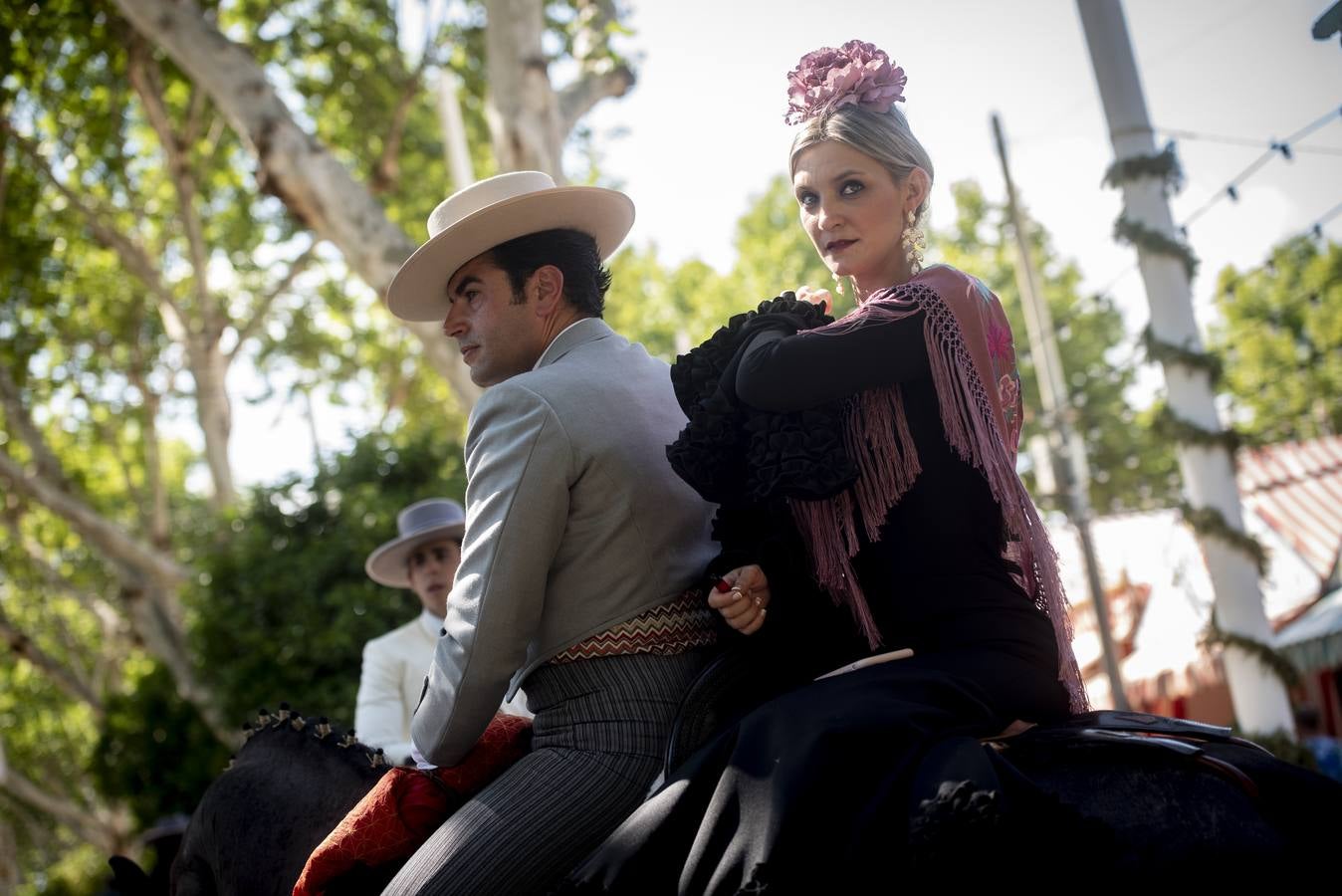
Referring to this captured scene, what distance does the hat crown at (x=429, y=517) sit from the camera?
6598 millimetres

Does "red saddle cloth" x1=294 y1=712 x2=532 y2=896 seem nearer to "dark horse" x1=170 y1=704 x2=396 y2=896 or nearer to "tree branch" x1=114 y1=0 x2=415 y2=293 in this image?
"dark horse" x1=170 y1=704 x2=396 y2=896

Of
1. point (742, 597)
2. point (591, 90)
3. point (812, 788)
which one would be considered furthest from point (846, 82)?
point (591, 90)

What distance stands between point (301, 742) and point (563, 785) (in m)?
1.14

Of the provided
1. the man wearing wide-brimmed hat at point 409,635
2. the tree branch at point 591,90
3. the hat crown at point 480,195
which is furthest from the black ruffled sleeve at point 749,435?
the tree branch at point 591,90

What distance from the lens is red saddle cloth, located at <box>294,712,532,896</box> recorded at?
109 inches

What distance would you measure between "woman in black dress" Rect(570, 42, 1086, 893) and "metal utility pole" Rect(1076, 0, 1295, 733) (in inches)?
263

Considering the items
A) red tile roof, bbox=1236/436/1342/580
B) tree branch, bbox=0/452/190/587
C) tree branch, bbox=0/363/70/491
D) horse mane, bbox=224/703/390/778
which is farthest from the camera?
tree branch, bbox=0/363/70/491

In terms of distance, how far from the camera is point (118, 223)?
20.4 meters

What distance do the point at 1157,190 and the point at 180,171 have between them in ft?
40.2

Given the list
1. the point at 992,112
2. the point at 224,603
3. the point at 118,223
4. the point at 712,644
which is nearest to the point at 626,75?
the point at 224,603

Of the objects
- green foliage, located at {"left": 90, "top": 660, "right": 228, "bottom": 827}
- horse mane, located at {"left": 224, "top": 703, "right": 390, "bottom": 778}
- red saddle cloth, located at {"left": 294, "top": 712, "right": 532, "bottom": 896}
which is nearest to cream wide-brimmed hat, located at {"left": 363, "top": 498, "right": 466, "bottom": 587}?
horse mane, located at {"left": 224, "top": 703, "right": 390, "bottom": 778}

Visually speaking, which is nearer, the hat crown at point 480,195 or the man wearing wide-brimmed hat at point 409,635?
the hat crown at point 480,195

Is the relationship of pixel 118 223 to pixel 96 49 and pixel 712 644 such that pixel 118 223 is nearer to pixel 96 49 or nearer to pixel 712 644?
pixel 96 49

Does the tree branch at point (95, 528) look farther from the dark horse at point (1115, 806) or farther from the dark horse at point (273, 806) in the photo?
the dark horse at point (1115, 806)
